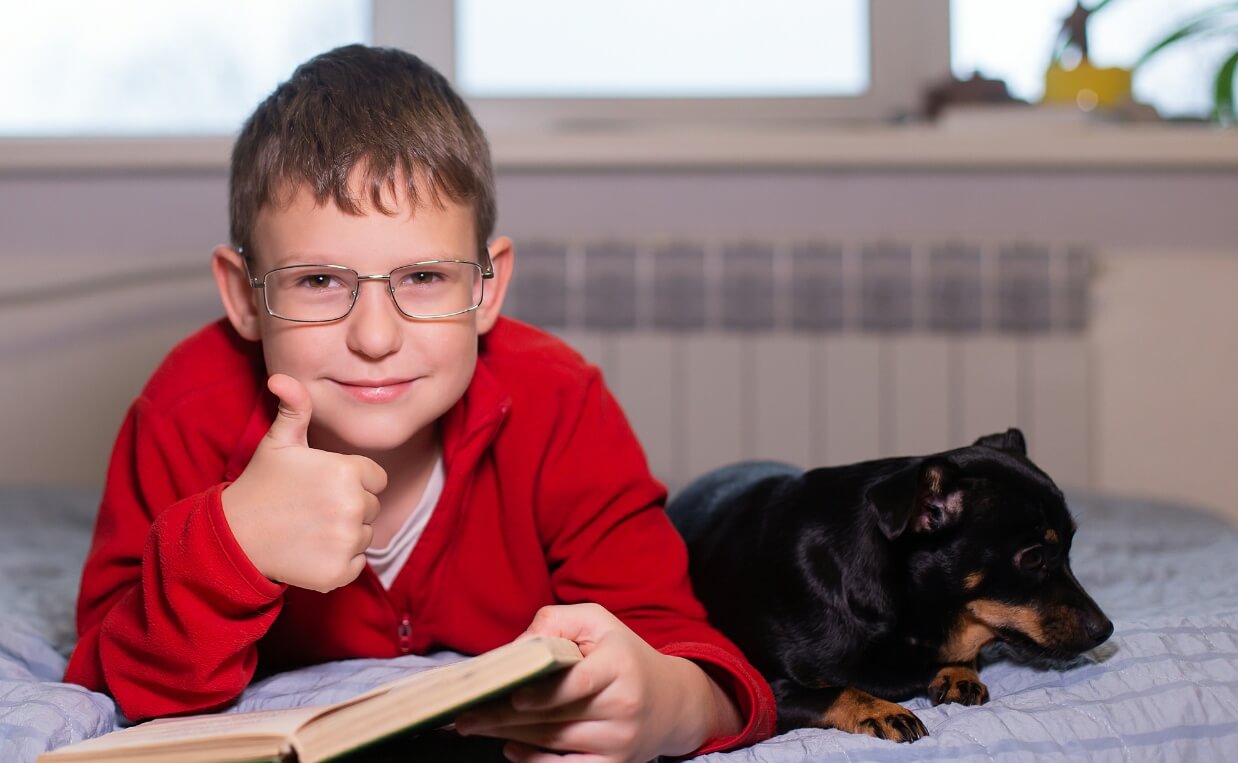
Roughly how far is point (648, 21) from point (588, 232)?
22.9 inches

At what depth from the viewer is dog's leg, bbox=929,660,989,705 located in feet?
3.16

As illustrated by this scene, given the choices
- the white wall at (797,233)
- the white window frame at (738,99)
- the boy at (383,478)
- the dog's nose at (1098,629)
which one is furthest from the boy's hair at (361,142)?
the white window frame at (738,99)

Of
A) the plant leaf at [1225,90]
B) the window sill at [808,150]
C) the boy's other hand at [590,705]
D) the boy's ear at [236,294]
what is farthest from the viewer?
the plant leaf at [1225,90]

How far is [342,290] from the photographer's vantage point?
3.23 feet

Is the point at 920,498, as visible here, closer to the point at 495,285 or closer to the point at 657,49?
the point at 495,285

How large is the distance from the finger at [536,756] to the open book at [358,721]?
0.13m

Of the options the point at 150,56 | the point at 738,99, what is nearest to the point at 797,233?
the point at 738,99

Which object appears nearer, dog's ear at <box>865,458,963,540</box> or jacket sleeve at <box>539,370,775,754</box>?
dog's ear at <box>865,458,963,540</box>

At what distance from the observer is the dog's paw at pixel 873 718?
0.88 meters

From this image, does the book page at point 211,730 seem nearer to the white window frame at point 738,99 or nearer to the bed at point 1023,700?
the bed at point 1023,700

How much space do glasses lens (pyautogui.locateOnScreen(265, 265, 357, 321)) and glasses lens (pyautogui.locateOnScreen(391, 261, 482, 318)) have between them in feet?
0.14

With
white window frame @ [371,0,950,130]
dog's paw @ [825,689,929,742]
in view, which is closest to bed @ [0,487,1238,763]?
dog's paw @ [825,689,929,742]

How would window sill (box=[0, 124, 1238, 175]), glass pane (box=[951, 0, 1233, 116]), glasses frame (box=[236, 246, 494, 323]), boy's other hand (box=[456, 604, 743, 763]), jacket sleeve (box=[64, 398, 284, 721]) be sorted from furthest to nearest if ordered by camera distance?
glass pane (box=[951, 0, 1233, 116]) → window sill (box=[0, 124, 1238, 175]) → glasses frame (box=[236, 246, 494, 323]) → jacket sleeve (box=[64, 398, 284, 721]) → boy's other hand (box=[456, 604, 743, 763])

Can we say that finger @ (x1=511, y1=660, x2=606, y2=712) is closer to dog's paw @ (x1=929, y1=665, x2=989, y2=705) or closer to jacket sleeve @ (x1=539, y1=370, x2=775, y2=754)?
jacket sleeve @ (x1=539, y1=370, x2=775, y2=754)
